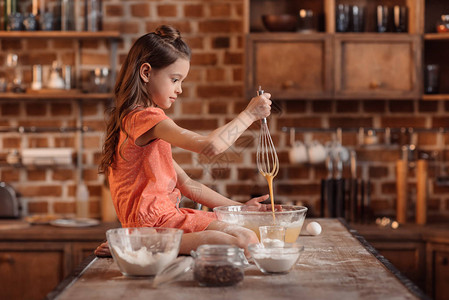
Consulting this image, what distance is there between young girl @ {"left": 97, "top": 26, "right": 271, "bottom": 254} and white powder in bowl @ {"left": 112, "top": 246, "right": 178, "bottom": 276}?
206 mm

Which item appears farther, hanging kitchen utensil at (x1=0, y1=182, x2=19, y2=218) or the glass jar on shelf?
hanging kitchen utensil at (x1=0, y1=182, x2=19, y2=218)

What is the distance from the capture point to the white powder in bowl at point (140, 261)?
51.9 inches

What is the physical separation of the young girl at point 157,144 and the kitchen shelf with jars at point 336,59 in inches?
50.2

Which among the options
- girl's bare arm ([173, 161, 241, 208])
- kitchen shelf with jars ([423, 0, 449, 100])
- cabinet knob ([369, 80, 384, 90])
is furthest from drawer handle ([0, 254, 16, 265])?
kitchen shelf with jars ([423, 0, 449, 100])

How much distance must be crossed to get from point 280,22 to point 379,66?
545mm

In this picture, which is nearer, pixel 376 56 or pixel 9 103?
pixel 376 56

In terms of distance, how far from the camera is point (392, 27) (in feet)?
10.5

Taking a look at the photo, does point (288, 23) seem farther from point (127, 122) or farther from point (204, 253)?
point (204, 253)

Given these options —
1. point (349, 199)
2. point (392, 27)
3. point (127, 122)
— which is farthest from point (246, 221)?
point (392, 27)

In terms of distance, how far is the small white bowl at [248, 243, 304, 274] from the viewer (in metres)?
1.32

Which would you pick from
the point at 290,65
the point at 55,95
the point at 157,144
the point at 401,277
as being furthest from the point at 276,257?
the point at 55,95

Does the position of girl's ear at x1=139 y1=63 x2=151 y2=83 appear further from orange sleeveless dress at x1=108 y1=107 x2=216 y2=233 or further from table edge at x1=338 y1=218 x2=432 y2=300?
table edge at x1=338 y1=218 x2=432 y2=300

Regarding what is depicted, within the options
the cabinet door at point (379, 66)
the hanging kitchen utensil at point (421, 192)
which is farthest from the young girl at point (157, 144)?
the hanging kitchen utensil at point (421, 192)

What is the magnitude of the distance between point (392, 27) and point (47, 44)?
6.02 ft
